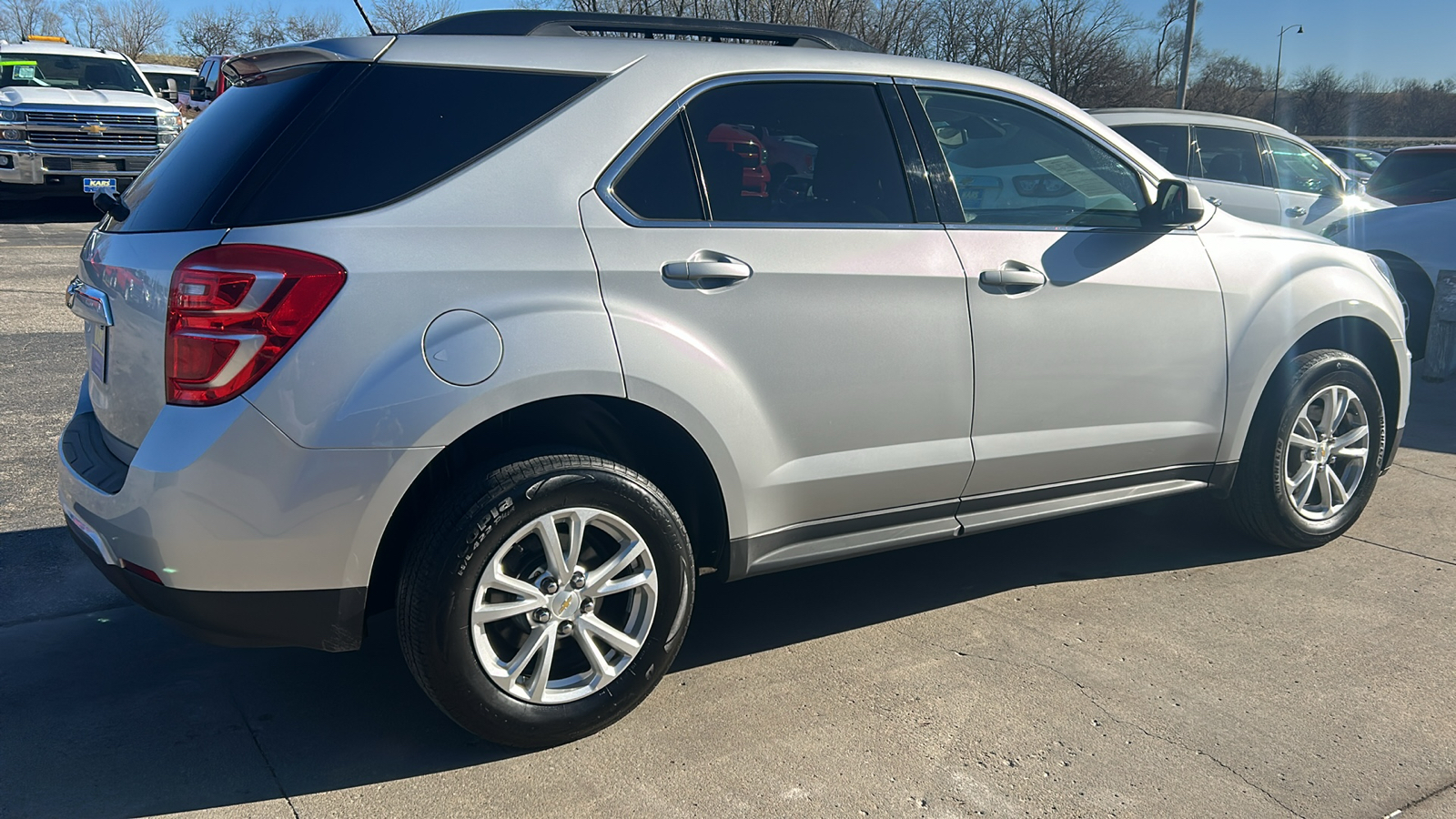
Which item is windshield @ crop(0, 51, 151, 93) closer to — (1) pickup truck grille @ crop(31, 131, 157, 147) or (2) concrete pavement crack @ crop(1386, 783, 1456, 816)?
(1) pickup truck grille @ crop(31, 131, 157, 147)

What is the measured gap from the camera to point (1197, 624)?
3.84m

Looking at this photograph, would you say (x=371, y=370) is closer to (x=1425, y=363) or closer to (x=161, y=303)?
(x=161, y=303)

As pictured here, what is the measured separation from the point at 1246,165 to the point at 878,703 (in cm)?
780

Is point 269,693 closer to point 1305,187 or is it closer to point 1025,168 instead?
point 1025,168

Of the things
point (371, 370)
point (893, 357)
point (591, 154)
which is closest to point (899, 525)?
point (893, 357)

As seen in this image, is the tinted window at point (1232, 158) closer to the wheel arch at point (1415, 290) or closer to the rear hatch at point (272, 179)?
the wheel arch at point (1415, 290)

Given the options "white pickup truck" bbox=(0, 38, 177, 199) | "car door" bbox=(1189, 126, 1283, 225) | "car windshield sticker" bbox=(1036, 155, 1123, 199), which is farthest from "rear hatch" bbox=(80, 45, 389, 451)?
"white pickup truck" bbox=(0, 38, 177, 199)

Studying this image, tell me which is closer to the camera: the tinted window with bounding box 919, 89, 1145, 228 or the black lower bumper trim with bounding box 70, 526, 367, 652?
the black lower bumper trim with bounding box 70, 526, 367, 652

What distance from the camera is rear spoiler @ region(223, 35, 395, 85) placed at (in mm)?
2816

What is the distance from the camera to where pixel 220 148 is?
285 centimetres

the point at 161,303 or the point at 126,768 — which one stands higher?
the point at 161,303

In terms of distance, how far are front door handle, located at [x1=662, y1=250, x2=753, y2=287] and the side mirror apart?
166 centimetres

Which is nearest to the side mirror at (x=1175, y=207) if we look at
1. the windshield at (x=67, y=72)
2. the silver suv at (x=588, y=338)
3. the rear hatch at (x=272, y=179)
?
the silver suv at (x=588, y=338)

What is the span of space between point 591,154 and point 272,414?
105cm
